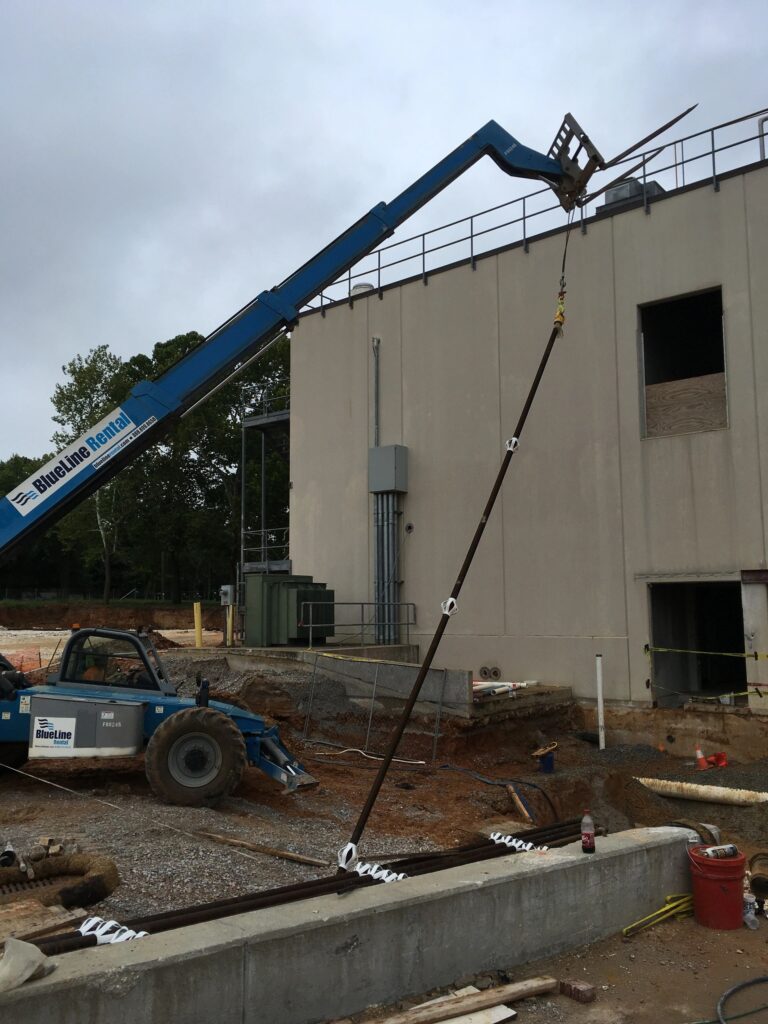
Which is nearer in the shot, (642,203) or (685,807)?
(685,807)

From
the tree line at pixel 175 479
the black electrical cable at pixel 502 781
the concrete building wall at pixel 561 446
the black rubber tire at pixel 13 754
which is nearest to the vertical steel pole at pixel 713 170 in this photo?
the concrete building wall at pixel 561 446

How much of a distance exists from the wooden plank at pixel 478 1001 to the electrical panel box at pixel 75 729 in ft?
Result: 19.1

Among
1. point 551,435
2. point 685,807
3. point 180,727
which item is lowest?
point 685,807

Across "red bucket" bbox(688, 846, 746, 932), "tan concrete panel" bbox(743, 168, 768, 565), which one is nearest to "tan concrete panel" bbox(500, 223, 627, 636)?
"tan concrete panel" bbox(743, 168, 768, 565)

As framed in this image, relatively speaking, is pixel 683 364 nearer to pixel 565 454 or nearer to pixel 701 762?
pixel 565 454

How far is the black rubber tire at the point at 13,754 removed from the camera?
34.7 ft

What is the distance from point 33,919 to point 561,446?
48.5ft

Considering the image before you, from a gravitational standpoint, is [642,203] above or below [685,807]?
above

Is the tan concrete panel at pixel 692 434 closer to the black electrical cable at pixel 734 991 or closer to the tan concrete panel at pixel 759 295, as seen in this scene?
the tan concrete panel at pixel 759 295

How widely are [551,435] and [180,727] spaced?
36.9 feet

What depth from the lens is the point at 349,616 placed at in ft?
70.4

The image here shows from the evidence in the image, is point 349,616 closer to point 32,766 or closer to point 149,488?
point 32,766

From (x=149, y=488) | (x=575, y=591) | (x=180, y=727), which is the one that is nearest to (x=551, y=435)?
(x=575, y=591)

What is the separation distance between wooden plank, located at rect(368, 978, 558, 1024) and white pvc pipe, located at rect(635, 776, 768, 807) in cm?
773
